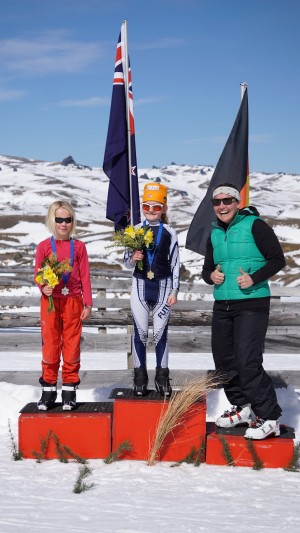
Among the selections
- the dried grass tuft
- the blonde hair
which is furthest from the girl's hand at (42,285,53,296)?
the dried grass tuft

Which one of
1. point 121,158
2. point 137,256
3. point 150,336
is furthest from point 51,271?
point 150,336

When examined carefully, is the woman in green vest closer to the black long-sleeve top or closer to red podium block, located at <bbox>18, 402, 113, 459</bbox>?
the black long-sleeve top

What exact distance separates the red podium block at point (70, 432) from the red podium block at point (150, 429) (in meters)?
0.12

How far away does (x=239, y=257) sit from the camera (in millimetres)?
5027

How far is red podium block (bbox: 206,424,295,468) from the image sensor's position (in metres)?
4.98

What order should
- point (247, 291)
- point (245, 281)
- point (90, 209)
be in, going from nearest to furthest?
point (245, 281)
point (247, 291)
point (90, 209)

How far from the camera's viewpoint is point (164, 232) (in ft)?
18.3

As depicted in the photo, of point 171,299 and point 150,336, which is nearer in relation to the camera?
point 171,299

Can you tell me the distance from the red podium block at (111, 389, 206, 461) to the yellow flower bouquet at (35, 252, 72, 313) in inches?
38.0

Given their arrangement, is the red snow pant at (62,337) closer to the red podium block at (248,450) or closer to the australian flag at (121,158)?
the red podium block at (248,450)

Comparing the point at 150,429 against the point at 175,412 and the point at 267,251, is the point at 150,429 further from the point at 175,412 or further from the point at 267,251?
the point at 267,251

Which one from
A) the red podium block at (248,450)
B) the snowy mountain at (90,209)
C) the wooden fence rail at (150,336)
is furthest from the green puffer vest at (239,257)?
the snowy mountain at (90,209)

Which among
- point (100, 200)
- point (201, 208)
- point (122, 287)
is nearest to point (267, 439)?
point (201, 208)

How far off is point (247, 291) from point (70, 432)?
1.68 meters
